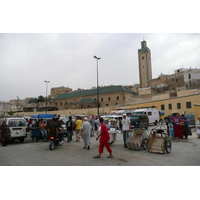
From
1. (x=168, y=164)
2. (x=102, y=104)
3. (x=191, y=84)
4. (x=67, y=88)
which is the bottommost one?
(x=168, y=164)

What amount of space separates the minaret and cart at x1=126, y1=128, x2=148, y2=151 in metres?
60.1

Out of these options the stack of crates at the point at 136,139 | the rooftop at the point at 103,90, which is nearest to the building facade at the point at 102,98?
the rooftop at the point at 103,90

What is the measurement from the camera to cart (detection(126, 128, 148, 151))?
7.61 m

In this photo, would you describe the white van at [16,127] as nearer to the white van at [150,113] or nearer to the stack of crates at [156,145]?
the stack of crates at [156,145]

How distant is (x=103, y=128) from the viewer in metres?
6.46

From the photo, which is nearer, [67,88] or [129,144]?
[129,144]

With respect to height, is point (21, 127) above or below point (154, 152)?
above

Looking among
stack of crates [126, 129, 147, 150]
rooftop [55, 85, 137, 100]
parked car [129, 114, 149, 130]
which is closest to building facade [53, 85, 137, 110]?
rooftop [55, 85, 137, 100]

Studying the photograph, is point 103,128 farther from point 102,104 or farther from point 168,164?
point 102,104

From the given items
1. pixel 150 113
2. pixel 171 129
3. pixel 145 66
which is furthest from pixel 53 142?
pixel 145 66

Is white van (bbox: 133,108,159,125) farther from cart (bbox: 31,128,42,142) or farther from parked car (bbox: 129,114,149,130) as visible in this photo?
cart (bbox: 31,128,42,142)

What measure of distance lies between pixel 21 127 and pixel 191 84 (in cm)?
5002

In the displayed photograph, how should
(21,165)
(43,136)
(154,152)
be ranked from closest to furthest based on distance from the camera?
(21,165) → (154,152) → (43,136)

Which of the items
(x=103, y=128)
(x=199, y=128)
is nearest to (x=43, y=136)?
(x=103, y=128)
